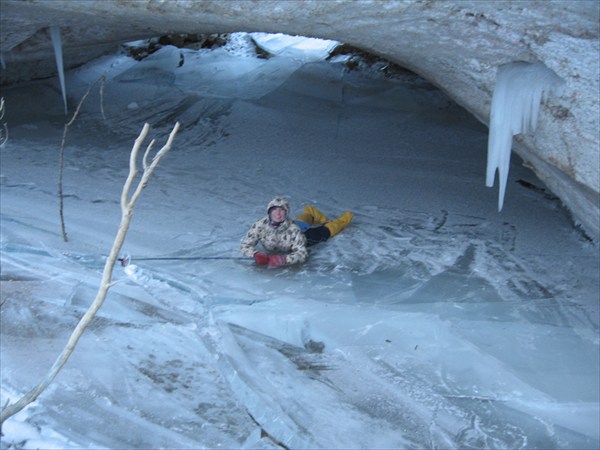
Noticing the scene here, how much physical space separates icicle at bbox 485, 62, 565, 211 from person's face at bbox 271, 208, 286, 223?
1.37 metres

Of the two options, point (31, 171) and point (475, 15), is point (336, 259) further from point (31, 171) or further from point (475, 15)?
point (31, 171)

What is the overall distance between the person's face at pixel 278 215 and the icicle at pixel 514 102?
137 centimetres

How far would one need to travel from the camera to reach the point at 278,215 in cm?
465

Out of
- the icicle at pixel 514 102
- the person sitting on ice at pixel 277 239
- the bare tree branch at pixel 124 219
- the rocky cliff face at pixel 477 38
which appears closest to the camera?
the bare tree branch at pixel 124 219

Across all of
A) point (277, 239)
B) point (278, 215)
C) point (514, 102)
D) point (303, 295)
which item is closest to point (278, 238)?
point (277, 239)

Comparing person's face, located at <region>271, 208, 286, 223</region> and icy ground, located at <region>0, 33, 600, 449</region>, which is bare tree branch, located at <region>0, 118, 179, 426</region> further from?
person's face, located at <region>271, 208, 286, 223</region>

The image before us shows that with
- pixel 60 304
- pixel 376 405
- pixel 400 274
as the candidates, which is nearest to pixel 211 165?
pixel 400 274

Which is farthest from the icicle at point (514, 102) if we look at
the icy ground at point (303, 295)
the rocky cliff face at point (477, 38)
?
the icy ground at point (303, 295)

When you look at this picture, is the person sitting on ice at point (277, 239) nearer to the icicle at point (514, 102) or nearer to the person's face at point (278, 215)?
the person's face at point (278, 215)

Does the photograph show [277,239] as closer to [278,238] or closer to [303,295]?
[278,238]

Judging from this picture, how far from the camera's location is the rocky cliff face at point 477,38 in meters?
3.63

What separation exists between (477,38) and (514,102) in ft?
1.42

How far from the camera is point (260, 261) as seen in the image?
464cm

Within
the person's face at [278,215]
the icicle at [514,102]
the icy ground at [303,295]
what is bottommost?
the icy ground at [303,295]
